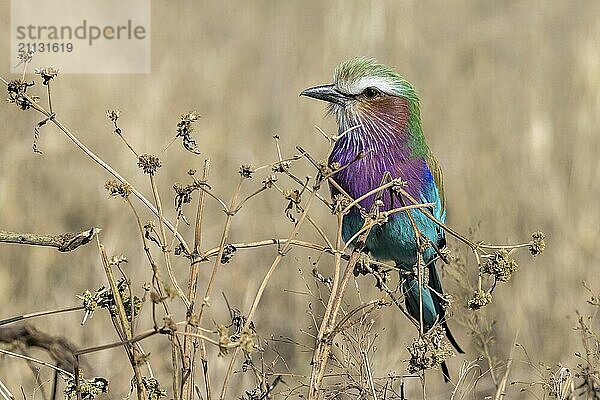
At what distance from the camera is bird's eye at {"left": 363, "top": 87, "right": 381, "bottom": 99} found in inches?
135

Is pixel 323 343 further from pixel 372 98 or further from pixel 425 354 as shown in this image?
pixel 372 98

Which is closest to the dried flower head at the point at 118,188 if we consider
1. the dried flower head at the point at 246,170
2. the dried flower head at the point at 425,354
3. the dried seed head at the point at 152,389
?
the dried flower head at the point at 246,170

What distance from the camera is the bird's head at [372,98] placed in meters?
3.40

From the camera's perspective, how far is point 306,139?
5871 millimetres

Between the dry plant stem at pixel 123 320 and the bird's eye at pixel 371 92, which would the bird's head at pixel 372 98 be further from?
the dry plant stem at pixel 123 320

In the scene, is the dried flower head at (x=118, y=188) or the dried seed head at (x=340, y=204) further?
the dried seed head at (x=340, y=204)

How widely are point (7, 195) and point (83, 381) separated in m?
2.66

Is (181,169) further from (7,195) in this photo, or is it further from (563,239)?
(563,239)

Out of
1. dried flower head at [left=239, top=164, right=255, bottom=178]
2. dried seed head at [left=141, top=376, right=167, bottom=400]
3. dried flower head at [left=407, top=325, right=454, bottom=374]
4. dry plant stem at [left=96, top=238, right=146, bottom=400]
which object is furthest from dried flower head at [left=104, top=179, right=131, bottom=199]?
dried flower head at [left=407, top=325, right=454, bottom=374]

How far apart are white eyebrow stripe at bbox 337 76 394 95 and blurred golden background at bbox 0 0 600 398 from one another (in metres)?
0.86

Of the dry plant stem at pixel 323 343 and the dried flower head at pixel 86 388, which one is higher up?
the dry plant stem at pixel 323 343

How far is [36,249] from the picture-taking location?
14.4 feet

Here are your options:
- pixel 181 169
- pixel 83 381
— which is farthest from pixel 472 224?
pixel 83 381

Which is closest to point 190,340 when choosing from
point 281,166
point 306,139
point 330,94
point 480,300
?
point 281,166
